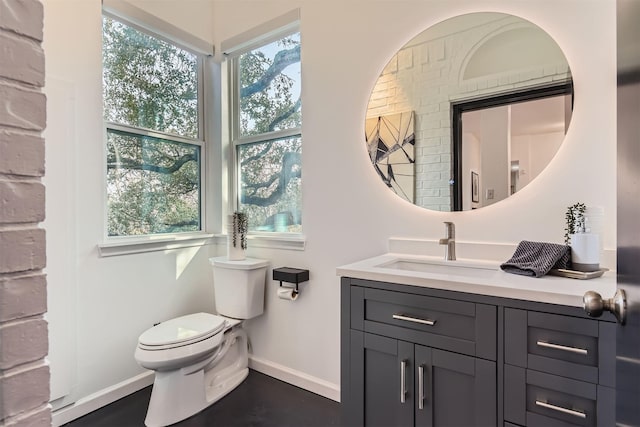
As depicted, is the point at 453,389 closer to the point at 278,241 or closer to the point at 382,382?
the point at 382,382

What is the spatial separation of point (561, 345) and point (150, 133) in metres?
2.40

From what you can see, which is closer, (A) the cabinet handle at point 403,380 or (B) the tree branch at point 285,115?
(A) the cabinet handle at point 403,380

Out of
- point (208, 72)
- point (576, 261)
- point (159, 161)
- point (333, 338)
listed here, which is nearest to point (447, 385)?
point (576, 261)

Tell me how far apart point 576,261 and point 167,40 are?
2.66 m

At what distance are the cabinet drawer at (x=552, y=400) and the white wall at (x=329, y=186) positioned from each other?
0.65 m

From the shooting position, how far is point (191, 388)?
1902 millimetres

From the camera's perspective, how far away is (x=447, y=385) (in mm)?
1178

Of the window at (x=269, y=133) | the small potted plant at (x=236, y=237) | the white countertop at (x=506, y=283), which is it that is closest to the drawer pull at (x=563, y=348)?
the white countertop at (x=506, y=283)

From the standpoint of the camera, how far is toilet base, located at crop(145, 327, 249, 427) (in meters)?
1.82

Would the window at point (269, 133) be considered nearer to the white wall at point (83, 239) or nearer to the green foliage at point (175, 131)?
the green foliage at point (175, 131)

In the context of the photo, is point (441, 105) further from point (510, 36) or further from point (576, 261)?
point (576, 261)

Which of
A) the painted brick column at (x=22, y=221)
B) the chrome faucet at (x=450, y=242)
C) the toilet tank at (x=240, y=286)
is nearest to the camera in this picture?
the painted brick column at (x=22, y=221)

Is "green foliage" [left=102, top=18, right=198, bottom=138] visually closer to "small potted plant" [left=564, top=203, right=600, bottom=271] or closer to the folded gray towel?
the folded gray towel

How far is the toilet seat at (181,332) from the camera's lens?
1769mm
